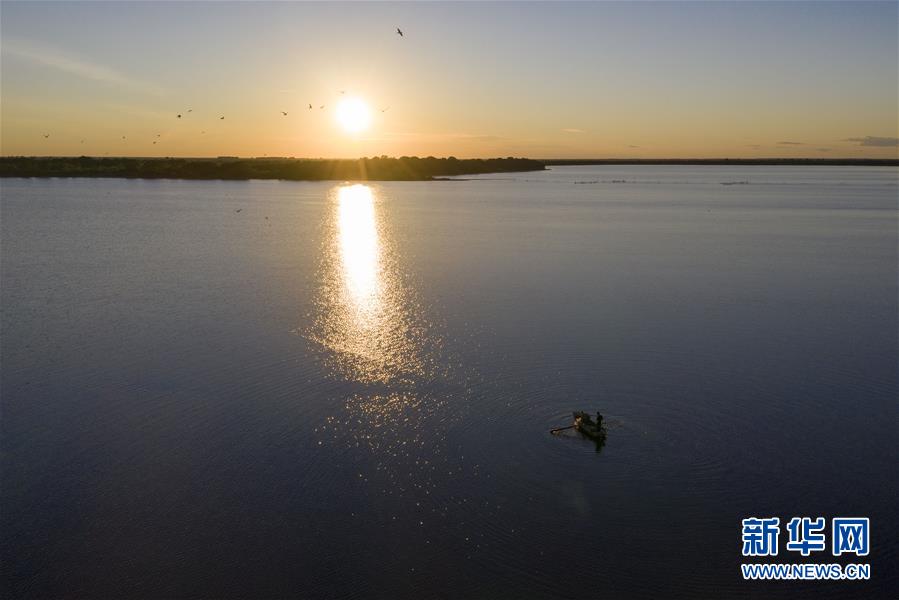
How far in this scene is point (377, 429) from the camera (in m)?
20.9

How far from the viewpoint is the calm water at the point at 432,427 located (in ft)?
49.0

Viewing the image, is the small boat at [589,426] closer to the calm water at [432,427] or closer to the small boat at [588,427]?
the small boat at [588,427]

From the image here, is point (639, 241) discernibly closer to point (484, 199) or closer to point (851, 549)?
point (851, 549)

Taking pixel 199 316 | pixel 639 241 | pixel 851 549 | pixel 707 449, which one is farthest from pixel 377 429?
pixel 639 241

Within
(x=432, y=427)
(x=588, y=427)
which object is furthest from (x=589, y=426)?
(x=432, y=427)

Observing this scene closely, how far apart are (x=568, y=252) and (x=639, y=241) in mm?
10861

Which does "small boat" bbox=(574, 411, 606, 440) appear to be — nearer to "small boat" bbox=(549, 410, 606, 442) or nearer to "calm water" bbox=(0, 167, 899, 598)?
"small boat" bbox=(549, 410, 606, 442)

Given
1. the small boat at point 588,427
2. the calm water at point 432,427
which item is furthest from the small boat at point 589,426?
the calm water at point 432,427

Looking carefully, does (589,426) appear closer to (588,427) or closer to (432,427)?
(588,427)

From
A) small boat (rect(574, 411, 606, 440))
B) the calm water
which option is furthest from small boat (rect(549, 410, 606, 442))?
the calm water

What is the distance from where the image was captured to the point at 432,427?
824 inches

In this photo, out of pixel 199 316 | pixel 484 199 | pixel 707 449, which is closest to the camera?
pixel 707 449

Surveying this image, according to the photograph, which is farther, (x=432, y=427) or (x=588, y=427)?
(x=432, y=427)

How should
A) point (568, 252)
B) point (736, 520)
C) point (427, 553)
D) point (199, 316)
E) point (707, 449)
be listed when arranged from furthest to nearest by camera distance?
point (568, 252), point (199, 316), point (707, 449), point (736, 520), point (427, 553)
